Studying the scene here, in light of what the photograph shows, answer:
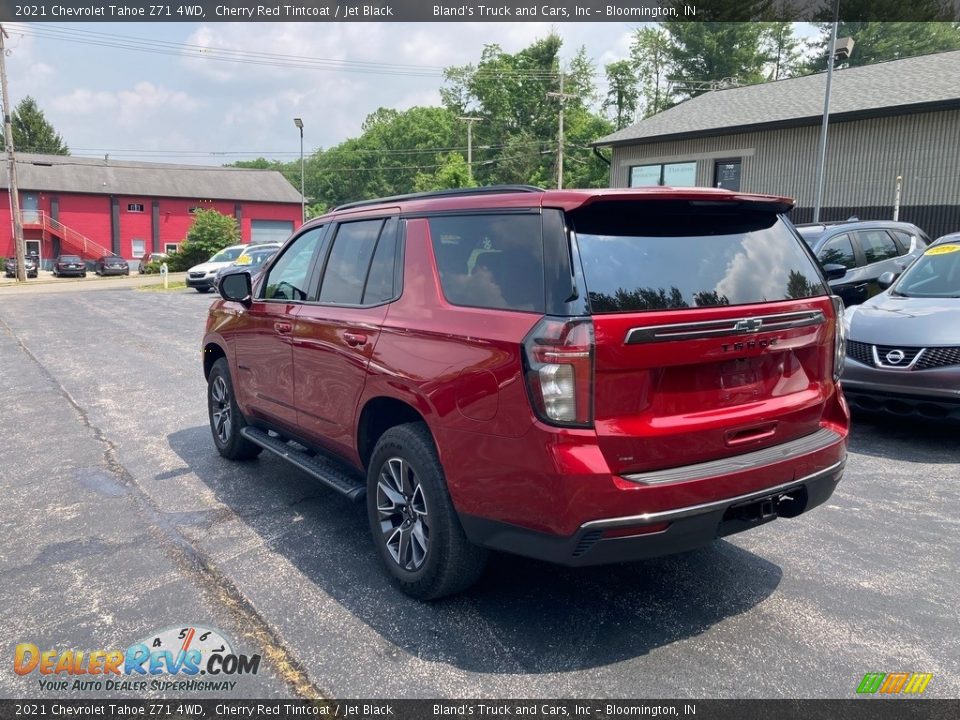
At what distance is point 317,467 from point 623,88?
72743mm

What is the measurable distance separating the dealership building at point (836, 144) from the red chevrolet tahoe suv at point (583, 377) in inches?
699

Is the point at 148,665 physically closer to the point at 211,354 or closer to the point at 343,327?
the point at 343,327

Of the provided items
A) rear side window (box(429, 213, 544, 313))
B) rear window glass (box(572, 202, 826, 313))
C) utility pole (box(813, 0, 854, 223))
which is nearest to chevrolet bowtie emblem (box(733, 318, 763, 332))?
rear window glass (box(572, 202, 826, 313))

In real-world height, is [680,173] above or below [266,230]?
above

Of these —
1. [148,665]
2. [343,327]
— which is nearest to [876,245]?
[343,327]

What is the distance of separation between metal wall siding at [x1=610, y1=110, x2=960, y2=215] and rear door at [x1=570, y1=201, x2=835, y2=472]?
2075 centimetres

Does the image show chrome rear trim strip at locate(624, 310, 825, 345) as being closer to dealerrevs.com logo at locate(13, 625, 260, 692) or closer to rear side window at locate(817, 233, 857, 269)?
dealerrevs.com logo at locate(13, 625, 260, 692)

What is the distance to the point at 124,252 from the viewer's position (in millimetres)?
57906

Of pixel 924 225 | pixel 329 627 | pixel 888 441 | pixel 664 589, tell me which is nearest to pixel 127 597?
pixel 329 627

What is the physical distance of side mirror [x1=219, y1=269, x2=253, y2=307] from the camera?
541cm

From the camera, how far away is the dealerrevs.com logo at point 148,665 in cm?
303

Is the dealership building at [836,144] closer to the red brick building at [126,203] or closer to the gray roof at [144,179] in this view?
the red brick building at [126,203]

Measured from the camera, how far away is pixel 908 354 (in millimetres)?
6254

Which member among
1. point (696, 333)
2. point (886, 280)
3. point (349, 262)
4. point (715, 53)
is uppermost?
point (715, 53)
